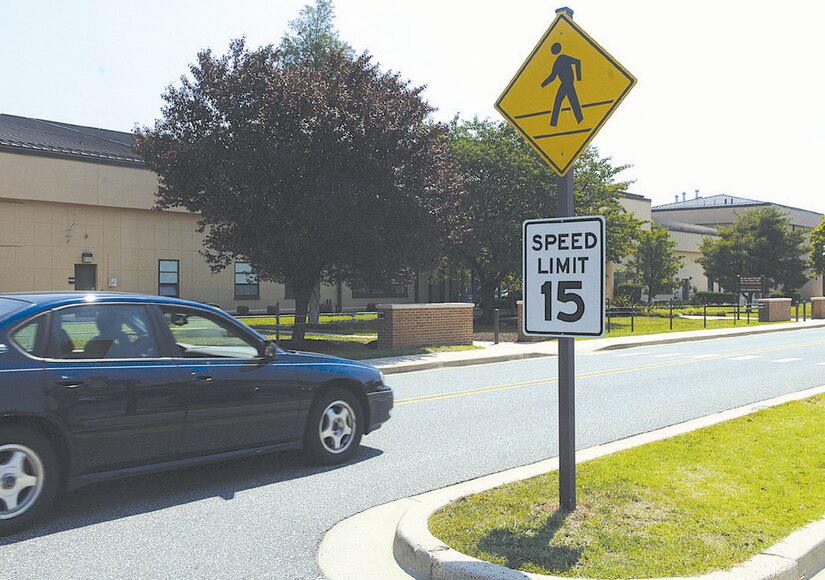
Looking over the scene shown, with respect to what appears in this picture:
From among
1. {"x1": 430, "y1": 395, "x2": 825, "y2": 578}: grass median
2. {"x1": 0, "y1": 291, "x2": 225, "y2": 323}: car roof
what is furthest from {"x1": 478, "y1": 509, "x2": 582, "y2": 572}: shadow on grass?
{"x1": 0, "y1": 291, "x2": 225, "y2": 323}: car roof

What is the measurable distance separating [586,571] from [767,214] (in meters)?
A: 55.0

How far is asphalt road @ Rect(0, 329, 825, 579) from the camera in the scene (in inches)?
178

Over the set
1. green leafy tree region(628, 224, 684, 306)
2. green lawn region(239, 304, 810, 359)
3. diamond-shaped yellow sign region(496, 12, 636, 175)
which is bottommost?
green lawn region(239, 304, 810, 359)

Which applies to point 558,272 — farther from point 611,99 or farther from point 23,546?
point 23,546

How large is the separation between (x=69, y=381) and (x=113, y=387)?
31 cm

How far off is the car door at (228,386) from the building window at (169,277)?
102 feet

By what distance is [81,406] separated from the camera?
17.0 feet

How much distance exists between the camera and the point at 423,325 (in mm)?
20250

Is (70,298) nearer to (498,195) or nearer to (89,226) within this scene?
(498,195)

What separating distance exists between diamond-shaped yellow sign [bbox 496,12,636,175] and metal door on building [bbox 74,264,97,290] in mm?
31830

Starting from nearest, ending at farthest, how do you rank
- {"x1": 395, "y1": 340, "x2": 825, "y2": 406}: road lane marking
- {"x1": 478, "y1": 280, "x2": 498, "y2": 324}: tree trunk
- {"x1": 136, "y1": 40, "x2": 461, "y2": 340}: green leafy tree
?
{"x1": 395, "y1": 340, "x2": 825, "y2": 406}: road lane marking
{"x1": 136, "y1": 40, "x2": 461, "y2": 340}: green leafy tree
{"x1": 478, "y1": 280, "x2": 498, "y2": 324}: tree trunk

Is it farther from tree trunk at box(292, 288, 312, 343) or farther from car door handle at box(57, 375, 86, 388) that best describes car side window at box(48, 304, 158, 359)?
tree trunk at box(292, 288, 312, 343)

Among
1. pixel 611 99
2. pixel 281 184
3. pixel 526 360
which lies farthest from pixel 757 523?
pixel 281 184

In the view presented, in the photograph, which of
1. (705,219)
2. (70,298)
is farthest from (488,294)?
(705,219)
